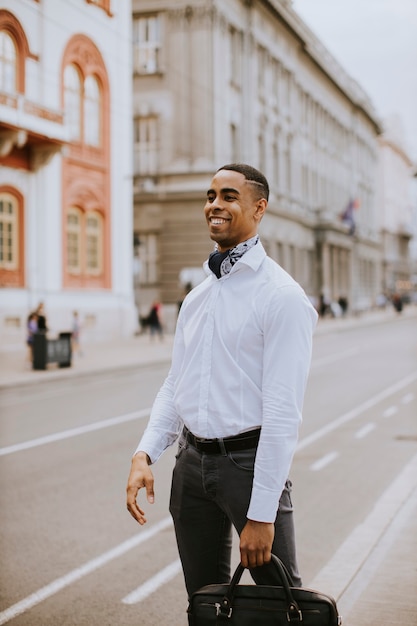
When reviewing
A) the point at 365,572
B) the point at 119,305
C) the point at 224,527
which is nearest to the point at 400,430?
the point at 365,572

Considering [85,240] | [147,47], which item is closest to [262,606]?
[147,47]

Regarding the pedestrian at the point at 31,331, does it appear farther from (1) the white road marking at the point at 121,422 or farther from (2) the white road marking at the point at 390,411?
(2) the white road marking at the point at 390,411

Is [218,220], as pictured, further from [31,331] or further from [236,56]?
[31,331]

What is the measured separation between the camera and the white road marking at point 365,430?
10.9 m

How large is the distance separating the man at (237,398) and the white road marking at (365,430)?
8.13m

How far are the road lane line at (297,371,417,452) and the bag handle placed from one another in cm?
744

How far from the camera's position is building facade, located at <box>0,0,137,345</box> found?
23.0 feet

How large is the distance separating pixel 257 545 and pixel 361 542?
11.1 feet

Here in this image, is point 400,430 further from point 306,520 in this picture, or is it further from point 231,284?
point 231,284

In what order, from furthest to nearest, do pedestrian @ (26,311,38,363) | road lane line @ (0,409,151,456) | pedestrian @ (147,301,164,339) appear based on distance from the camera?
pedestrian @ (147,301,164,339)
pedestrian @ (26,311,38,363)
road lane line @ (0,409,151,456)

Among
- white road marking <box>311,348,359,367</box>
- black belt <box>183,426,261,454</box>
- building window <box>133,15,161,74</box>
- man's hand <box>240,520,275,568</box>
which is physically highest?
building window <box>133,15,161,74</box>

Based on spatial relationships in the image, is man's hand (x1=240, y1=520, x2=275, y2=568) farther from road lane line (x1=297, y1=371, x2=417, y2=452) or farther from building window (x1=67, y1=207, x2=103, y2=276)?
building window (x1=67, y1=207, x2=103, y2=276)

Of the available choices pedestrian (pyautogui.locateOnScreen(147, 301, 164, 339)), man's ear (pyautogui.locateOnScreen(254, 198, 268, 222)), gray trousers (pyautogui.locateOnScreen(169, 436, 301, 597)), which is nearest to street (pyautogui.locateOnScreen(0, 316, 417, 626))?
gray trousers (pyautogui.locateOnScreen(169, 436, 301, 597))

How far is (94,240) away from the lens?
93.1 feet
